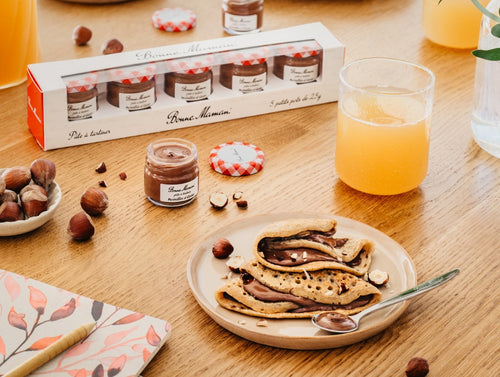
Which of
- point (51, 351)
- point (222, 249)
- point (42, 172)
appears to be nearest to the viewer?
point (51, 351)

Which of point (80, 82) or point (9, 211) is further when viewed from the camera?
point (80, 82)

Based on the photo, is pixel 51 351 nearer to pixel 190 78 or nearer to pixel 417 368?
pixel 417 368

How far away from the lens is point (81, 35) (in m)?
1.94

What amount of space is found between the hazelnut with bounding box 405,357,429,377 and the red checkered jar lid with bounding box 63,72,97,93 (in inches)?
32.4

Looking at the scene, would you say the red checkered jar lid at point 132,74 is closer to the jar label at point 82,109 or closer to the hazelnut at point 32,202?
the jar label at point 82,109

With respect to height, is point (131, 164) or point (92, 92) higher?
point (92, 92)

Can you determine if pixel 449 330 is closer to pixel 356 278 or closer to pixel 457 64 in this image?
pixel 356 278

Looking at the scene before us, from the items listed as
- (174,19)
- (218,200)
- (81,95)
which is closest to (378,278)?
(218,200)

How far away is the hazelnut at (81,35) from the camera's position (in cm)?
194

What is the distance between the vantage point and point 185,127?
1652 millimetres

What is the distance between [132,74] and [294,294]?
2.15 feet

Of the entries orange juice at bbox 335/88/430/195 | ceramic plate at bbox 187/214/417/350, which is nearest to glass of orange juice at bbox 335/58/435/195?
orange juice at bbox 335/88/430/195

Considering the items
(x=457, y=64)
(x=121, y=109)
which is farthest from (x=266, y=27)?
(x=121, y=109)

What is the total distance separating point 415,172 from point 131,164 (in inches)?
20.9
